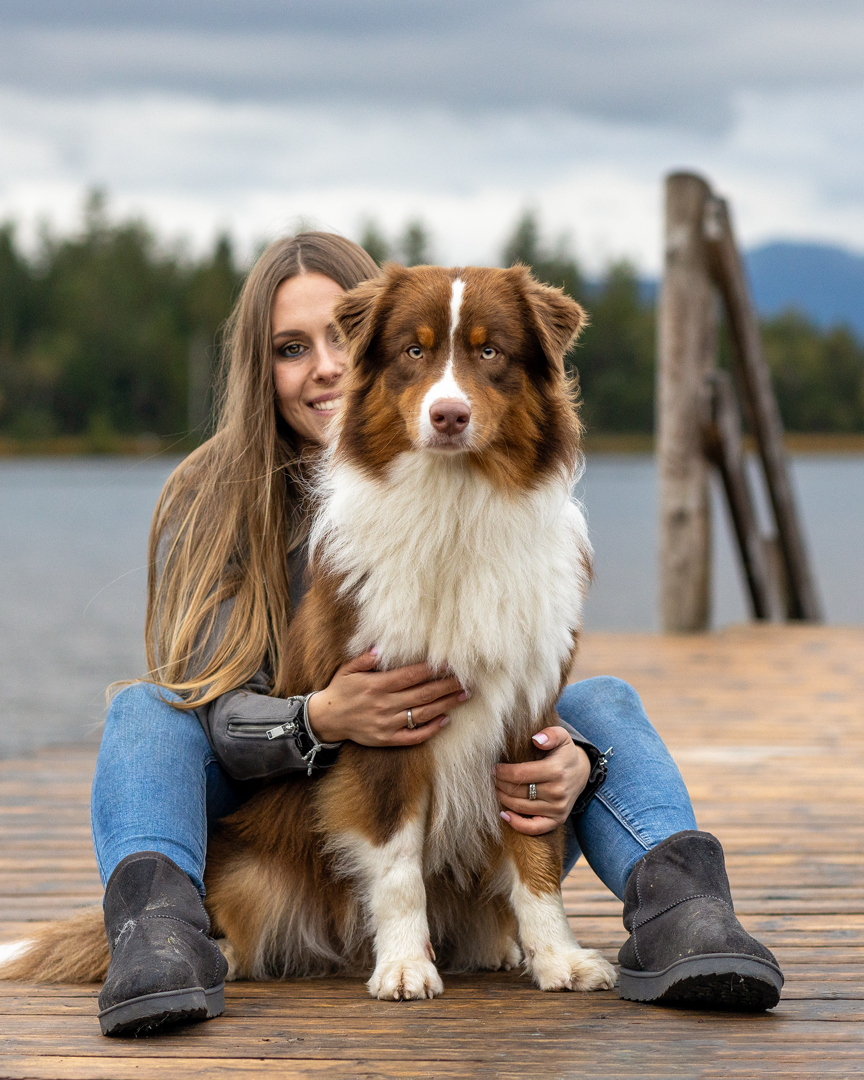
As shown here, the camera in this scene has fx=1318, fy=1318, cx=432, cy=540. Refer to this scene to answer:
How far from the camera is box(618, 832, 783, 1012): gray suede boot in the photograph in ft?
8.12

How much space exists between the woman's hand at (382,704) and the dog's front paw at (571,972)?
0.53 meters

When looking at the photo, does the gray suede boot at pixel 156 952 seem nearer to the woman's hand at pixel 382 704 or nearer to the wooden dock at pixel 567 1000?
the wooden dock at pixel 567 1000

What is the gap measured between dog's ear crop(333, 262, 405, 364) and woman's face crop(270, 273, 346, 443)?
0.47 m

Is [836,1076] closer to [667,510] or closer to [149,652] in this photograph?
[149,652]

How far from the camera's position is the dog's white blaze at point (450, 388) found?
261 cm

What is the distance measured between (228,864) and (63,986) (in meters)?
0.42

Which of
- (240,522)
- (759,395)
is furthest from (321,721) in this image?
(759,395)

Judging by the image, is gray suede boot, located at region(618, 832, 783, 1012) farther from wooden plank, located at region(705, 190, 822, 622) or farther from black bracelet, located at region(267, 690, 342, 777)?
wooden plank, located at region(705, 190, 822, 622)

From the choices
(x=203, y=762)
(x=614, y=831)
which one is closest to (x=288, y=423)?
(x=203, y=762)

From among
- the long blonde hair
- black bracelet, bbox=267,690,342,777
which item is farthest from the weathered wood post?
black bracelet, bbox=267,690,342,777

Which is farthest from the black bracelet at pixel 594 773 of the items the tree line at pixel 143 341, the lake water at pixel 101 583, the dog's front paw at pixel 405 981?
the tree line at pixel 143 341

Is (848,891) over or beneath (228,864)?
beneath

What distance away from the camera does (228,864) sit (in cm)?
292

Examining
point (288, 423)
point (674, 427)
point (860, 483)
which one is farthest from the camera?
point (860, 483)
